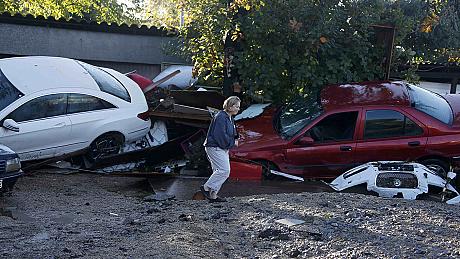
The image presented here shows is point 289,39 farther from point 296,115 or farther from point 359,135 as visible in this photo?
point 359,135

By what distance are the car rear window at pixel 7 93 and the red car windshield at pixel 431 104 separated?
6.73 metres

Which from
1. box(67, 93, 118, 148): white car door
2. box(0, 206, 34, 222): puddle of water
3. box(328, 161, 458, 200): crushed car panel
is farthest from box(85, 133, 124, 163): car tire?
box(328, 161, 458, 200): crushed car panel

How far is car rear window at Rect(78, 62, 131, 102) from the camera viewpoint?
33.5ft

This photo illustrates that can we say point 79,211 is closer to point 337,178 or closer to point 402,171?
point 337,178

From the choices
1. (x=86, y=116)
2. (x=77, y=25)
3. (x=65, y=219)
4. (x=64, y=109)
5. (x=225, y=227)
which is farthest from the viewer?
(x=77, y=25)

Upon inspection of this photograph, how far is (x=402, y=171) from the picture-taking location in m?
8.04

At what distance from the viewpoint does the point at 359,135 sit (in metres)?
8.98

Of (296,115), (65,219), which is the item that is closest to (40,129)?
(65,219)

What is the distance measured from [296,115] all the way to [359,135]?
123 cm

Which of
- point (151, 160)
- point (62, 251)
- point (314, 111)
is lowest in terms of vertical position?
point (151, 160)

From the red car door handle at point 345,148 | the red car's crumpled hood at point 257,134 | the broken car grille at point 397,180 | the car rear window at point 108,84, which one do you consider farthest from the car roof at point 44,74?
the broken car grille at point 397,180

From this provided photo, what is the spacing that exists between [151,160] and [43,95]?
2400mm

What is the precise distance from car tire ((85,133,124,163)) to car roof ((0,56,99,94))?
0.94 meters

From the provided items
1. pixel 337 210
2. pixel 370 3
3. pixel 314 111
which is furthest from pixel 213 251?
pixel 370 3
